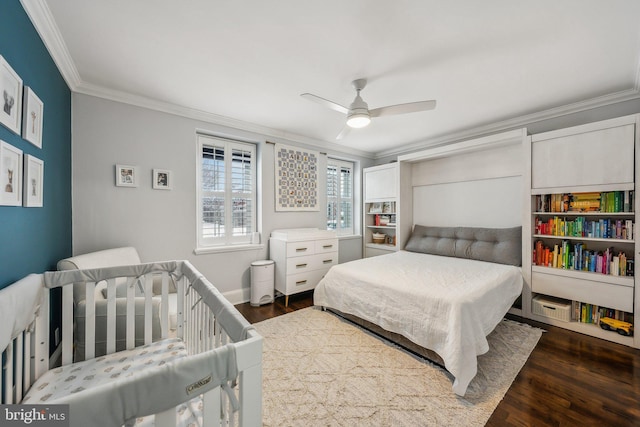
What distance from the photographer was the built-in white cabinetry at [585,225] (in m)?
2.37

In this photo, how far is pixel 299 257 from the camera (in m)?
3.47

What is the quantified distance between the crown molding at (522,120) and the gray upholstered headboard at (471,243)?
4.40 feet

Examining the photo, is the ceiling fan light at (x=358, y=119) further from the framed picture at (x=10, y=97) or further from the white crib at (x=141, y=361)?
the framed picture at (x=10, y=97)

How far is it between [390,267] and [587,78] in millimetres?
2518

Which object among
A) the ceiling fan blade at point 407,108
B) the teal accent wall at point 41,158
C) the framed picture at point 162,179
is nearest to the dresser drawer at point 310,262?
the framed picture at point 162,179

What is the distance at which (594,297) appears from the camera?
2498 millimetres

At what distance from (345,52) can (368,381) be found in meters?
2.44

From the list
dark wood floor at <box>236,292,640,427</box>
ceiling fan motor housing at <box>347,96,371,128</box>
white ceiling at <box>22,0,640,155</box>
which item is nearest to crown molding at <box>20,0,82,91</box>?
white ceiling at <box>22,0,640,155</box>

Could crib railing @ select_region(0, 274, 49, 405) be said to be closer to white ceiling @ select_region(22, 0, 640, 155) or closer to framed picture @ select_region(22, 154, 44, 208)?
framed picture @ select_region(22, 154, 44, 208)

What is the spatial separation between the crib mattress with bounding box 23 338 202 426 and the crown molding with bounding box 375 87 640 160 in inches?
165

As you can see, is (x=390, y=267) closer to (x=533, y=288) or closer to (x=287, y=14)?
(x=533, y=288)

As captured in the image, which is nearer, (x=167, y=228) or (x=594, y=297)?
(x=594, y=297)

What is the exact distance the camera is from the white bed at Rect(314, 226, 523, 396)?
1839 millimetres

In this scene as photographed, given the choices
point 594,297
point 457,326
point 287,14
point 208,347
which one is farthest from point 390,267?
point 287,14
